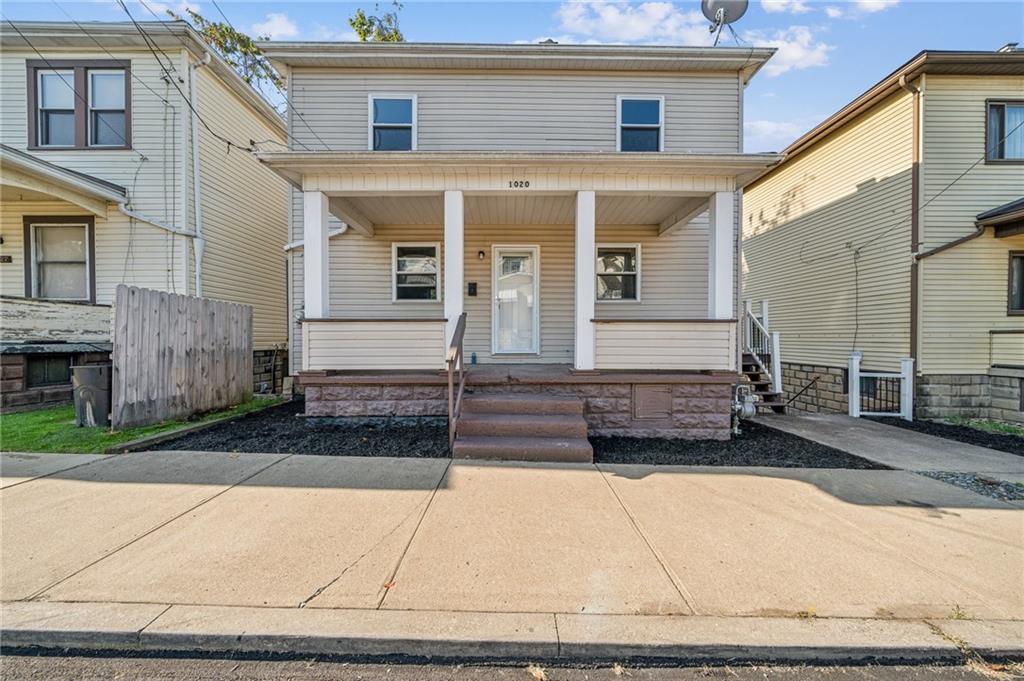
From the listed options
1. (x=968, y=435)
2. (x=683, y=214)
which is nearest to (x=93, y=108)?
(x=683, y=214)

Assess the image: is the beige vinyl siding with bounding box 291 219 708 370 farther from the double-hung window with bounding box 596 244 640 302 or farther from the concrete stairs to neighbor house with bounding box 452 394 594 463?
the concrete stairs to neighbor house with bounding box 452 394 594 463

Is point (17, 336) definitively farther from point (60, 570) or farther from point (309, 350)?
point (60, 570)

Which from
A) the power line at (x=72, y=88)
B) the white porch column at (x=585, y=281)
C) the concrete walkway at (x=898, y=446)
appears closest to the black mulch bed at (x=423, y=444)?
the concrete walkway at (x=898, y=446)

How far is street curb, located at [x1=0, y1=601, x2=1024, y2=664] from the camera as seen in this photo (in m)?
2.11

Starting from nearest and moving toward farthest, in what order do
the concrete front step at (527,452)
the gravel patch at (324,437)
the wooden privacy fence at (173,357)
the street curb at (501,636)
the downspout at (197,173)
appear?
1. the street curb at (501,636)
2. the concrete front step at (527,452)
3. the gravel patch at (324,437)
4. the wooden privacy fence at (173,357)
5. the downspout at (197,173)

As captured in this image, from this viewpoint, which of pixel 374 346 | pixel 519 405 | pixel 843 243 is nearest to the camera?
pixel 519 405

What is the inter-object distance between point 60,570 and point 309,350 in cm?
355

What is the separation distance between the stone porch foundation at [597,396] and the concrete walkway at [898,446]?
1.61m

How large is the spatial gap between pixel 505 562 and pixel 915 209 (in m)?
10.1

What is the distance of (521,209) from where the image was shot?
7.20 metres

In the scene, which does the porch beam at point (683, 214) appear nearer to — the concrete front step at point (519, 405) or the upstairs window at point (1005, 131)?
the concrete front step at point (519, 405)

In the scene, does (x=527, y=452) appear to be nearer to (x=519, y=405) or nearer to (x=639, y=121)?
(x=519, y=405)

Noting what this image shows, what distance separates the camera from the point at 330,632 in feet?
7.08

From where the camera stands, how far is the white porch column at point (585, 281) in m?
5.91
